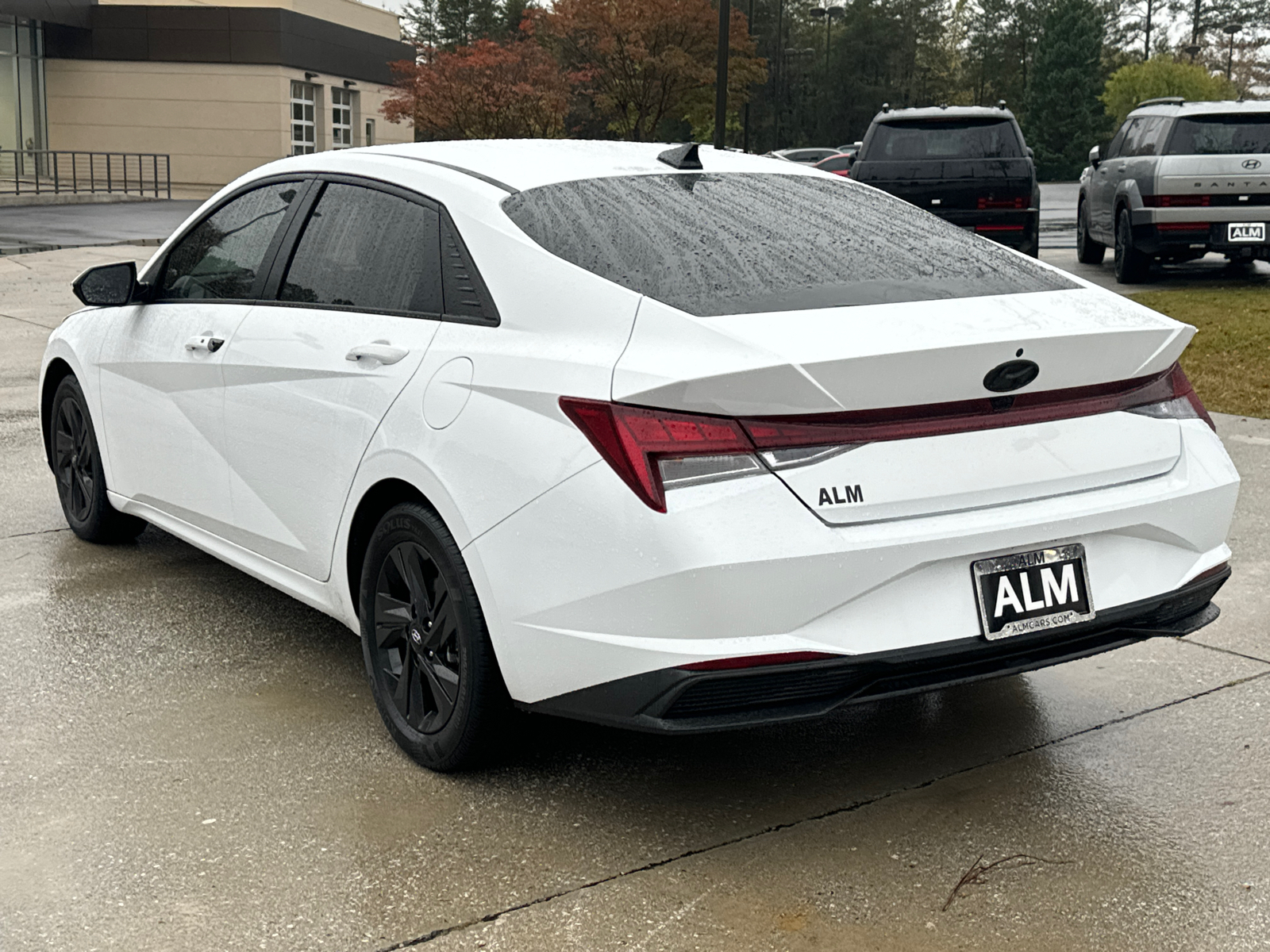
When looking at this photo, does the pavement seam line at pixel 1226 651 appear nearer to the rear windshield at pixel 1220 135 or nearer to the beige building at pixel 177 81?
the rear windshield at pixel 1220 135

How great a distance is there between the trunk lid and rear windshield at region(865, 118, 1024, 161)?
13.1 m

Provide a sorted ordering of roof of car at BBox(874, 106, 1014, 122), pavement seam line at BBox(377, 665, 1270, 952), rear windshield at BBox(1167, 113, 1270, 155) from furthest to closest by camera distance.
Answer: roof of car at BBox(874, 106, 1014, 122) < rear windshield at BBox(1167, 113, 1270, 155) < pavement seam line at BBox(377, 665, 1270, 952)

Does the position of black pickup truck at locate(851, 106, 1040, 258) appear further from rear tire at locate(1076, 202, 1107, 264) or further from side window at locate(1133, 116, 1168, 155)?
rear tire at locate(1076, 202, 1107, 264)

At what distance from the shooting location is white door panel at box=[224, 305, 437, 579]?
4.00 m

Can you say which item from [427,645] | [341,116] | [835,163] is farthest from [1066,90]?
[427,645]

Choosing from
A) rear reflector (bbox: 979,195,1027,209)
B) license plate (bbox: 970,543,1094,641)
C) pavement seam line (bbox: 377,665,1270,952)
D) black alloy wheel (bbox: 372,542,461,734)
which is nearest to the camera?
pavement seam line (bbox: 377,665,1270,952)

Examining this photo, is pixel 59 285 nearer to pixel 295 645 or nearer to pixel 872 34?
pixel 295 645

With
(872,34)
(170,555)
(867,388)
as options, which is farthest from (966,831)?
(872,34)

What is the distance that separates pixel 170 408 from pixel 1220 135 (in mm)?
13377

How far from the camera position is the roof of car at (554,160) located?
415 cm

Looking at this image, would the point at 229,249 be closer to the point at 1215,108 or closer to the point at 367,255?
the point at 367,255

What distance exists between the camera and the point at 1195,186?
15.3 meters

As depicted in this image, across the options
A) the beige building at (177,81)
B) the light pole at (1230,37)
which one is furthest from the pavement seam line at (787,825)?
the light pole at (1230,37)

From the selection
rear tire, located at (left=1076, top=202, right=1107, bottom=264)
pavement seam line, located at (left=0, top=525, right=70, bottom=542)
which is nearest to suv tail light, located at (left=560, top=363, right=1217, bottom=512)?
pavement seam line, located at (left=0, top=525, right=70, bottom=542)
